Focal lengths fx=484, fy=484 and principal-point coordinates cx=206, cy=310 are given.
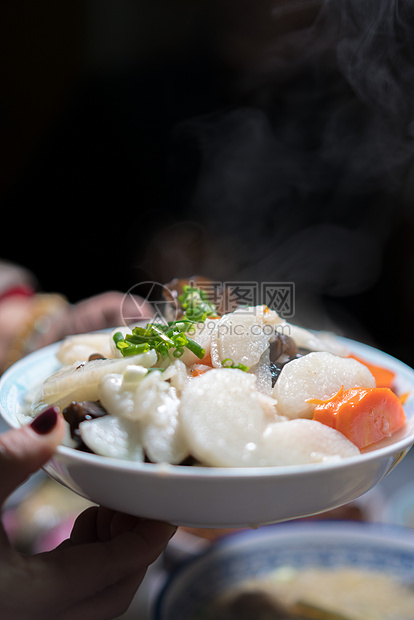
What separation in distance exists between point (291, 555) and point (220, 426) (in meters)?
1.24

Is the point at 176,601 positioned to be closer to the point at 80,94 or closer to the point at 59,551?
the point at 59,551

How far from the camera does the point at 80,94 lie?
5305 millimetres

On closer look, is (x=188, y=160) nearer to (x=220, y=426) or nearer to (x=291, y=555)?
(x=291, y=555)

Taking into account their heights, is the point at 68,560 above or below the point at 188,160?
below

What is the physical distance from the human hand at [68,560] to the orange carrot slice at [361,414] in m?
0.63

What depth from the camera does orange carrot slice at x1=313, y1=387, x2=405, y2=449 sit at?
1196mm

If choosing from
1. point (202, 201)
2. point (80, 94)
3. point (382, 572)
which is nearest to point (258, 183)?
point (202, 201)

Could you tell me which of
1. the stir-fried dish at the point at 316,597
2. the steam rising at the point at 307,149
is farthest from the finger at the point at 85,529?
the steam rising at the point at 307,149

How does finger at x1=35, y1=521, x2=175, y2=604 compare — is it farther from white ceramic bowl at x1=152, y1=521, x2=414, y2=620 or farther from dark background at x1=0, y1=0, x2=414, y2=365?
dark background at x1=0, y1=0, x2=414, y2=365

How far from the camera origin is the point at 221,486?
99cm

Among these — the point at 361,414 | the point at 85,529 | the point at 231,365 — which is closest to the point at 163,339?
the point at 231,365

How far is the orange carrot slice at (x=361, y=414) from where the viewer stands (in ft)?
3.92

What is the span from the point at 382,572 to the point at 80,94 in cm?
523

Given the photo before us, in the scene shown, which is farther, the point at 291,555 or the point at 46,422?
the point at 291,555
